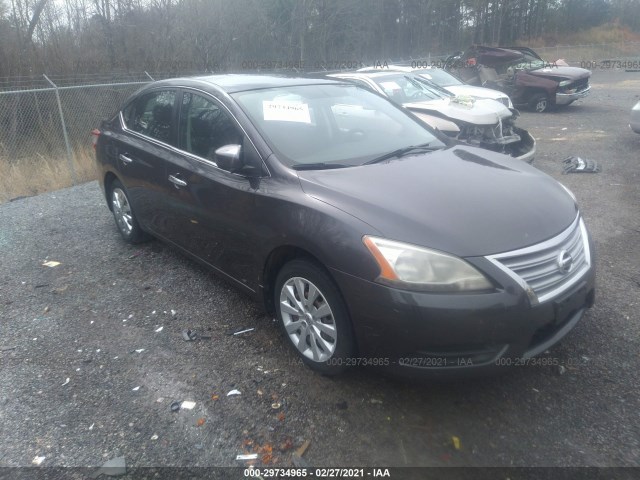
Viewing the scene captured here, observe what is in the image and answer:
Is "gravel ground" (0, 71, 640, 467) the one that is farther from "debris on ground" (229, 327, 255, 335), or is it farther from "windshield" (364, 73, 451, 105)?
"windshield" (364, 73, 451, 105)

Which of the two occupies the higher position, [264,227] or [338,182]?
[338,182]

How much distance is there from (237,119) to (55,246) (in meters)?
3.47

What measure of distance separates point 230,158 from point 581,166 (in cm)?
639

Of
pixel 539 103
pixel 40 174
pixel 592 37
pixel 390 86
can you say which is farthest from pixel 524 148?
→ pixel 592 37

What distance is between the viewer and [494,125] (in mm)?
7422

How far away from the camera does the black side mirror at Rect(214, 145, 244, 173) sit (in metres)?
3.37

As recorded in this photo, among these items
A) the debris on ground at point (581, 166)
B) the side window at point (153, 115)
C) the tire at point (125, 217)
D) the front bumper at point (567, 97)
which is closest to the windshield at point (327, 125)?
the side window at point (153, 115)

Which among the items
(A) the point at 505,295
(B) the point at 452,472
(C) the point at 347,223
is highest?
(C) the point at 347,223

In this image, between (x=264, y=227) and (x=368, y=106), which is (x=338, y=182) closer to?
(x=264, y=227)

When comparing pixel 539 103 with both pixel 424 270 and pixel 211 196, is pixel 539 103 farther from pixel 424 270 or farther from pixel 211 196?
pixel 424 270

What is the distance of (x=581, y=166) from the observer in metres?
7.80

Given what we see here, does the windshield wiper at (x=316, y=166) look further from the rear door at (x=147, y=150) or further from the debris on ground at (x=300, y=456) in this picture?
the debris on ground at (x=300, y=456)

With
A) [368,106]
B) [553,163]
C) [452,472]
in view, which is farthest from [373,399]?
[553,163]

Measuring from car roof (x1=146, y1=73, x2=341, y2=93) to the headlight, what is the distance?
79.3 inches
